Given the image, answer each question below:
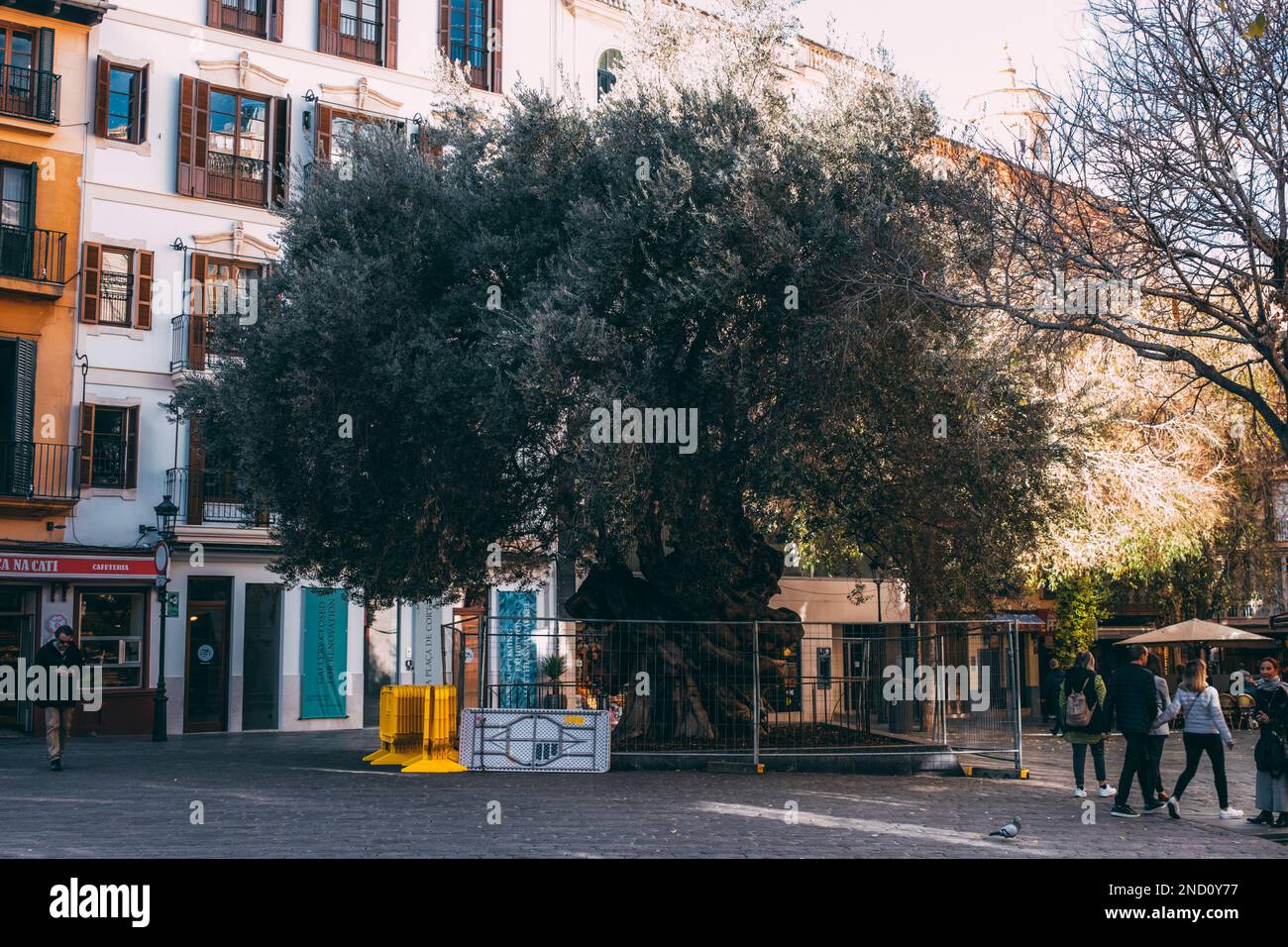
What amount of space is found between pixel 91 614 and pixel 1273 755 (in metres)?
21.8

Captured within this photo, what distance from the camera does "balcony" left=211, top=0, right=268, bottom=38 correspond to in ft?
96.9

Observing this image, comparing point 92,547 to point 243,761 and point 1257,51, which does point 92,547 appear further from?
point 1257,51

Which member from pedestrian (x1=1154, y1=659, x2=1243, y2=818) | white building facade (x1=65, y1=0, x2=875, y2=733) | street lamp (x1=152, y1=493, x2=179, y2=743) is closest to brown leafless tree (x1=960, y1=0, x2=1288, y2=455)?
pedestrian (x1=1154, y1=659, x2=1243, y2=818)

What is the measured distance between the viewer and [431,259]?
18875 millimetres

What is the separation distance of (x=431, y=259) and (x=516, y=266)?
130 centimetres

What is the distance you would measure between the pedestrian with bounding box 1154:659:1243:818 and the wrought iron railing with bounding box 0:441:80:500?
805 inches

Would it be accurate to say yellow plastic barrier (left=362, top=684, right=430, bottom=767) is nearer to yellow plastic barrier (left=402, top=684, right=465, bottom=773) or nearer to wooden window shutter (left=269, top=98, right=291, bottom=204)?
yellow plastic barrier (left=402, top=684, right=465, bottom=773)

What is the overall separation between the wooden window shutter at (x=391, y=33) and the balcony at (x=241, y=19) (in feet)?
9.28

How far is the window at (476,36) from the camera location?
32.2m

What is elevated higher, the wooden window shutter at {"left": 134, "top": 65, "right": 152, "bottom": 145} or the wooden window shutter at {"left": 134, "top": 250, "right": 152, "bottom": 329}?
the wooden window shutter at {"left": 134, "top": 65, "right": 152, "bottom": 145}

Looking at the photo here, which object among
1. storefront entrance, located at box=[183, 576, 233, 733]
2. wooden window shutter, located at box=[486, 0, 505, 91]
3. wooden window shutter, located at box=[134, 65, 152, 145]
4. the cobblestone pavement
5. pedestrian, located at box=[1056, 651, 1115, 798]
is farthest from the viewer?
wooden window shutter, located at box=[486, 0, 505, 91]
